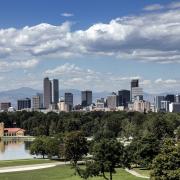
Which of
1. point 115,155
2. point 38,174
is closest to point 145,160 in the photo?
point 38,174

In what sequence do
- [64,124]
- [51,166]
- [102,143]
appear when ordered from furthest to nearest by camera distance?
[64,124] → [51,166] → [102,143]

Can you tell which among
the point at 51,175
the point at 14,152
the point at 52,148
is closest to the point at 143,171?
the point at 51,175

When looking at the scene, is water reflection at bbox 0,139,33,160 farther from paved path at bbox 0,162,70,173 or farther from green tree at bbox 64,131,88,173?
paved path at bbox 0,162,70,173

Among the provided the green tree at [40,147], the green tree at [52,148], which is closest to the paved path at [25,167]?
the green tree at [52,148]

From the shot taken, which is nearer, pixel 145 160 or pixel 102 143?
pixel 102 143

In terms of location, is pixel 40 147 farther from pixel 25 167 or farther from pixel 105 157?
pixel 105 157

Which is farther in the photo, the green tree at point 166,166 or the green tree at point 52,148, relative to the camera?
the green tree at point 52,148

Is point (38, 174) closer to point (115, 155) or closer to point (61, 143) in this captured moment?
point (115, 155)

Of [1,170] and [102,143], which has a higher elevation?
[102,143]

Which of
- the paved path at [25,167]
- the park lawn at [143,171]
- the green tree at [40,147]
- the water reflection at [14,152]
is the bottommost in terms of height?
the water reflection at [14,152]

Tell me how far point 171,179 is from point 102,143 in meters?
14.6

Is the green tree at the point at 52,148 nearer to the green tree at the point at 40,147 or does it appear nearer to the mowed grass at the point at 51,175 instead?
the green tree at the point at 40,147

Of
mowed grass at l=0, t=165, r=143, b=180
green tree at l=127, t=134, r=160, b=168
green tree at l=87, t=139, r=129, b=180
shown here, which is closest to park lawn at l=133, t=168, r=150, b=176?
green tree at l=127, t=134, r=160, b=168

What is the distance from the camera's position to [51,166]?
8744cm
